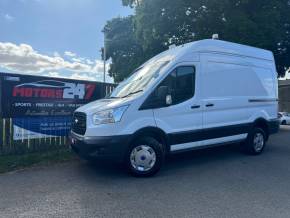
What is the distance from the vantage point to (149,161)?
234 inches

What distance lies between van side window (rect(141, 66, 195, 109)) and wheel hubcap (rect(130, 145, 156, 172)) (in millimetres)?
825

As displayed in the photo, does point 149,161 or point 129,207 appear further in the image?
point 149,161

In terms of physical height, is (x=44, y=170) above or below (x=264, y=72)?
below

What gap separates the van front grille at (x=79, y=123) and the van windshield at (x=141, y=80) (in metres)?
0.95

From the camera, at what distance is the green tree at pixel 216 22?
1509cm

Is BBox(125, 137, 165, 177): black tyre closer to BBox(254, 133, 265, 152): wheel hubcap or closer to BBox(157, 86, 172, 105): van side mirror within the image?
BBox(157, 86, 172, 105): van side mirror

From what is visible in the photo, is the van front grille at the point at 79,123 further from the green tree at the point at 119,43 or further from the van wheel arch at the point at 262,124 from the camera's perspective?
the green tree at the point at 119,43

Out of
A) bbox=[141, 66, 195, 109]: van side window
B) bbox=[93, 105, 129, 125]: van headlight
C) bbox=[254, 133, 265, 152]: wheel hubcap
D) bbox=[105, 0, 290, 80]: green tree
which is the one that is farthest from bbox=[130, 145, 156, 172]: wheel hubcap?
bbox=[105, 0, 290, 80]: green tree

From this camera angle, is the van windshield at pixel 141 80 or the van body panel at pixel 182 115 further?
the van windshield at pixel 141 80

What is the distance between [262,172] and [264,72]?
3402 millimetres

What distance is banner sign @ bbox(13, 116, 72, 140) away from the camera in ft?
26.3

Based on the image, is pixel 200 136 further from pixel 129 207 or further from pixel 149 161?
pixel 129 207

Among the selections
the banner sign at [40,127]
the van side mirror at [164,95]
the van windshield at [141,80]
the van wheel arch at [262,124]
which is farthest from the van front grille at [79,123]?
the van wheel arch at [262,124]

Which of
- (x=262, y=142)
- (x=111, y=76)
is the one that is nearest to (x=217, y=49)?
(x=262, y=142)
